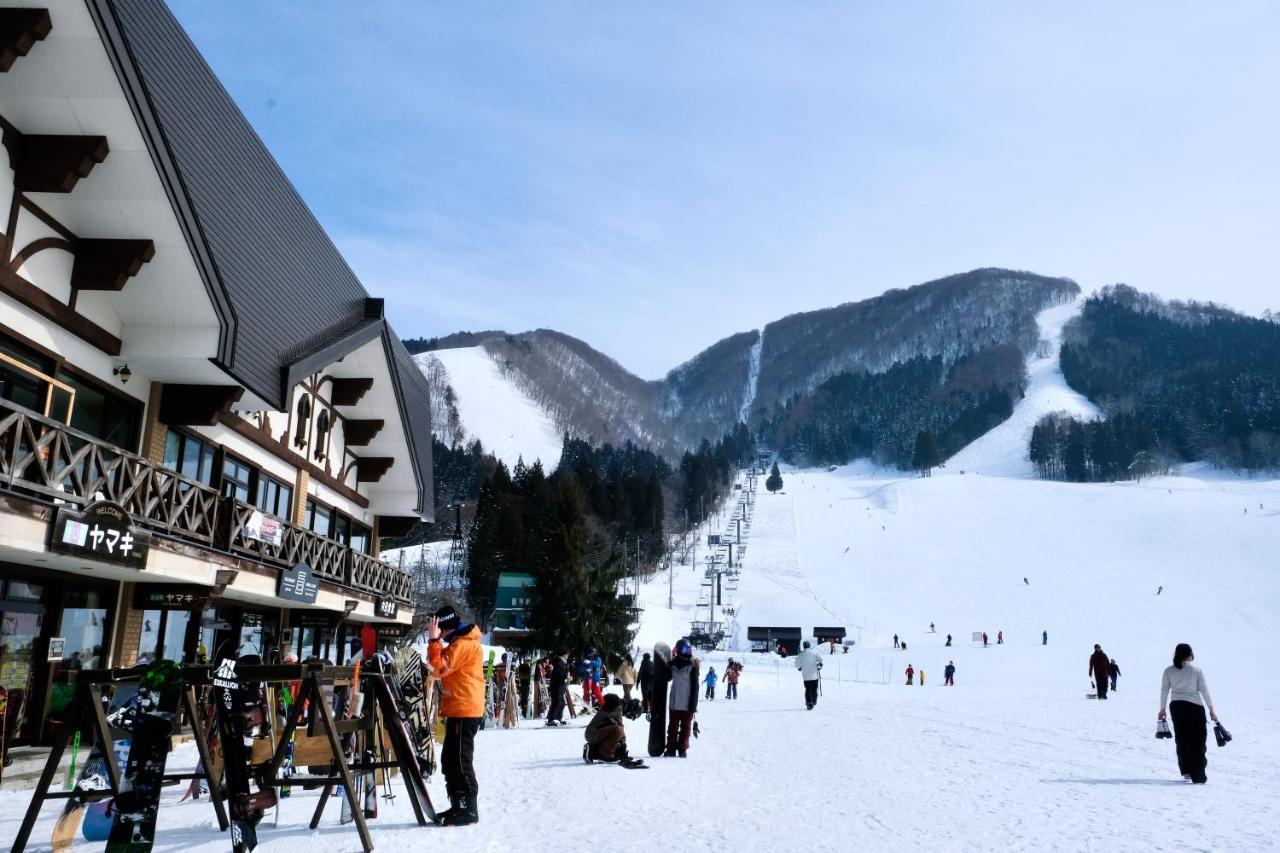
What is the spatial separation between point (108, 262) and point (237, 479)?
6.22m

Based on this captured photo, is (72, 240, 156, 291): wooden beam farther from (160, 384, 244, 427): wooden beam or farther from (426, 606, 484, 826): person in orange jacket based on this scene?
(426, 606, 484, 826): person in orange jacket

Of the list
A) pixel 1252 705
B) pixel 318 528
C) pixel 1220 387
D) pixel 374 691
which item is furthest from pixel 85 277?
pixel 1220 387

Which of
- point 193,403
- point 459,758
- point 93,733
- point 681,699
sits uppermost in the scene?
point 193,403

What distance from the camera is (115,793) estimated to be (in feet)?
21.0

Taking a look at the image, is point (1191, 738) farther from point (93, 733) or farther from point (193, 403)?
point (193, 403)

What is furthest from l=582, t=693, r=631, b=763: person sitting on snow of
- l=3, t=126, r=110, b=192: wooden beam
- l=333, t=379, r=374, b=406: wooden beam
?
l=333, t=379, r=374, b=406: wooden beam

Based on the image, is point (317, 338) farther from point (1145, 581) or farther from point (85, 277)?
point (1145, 581)

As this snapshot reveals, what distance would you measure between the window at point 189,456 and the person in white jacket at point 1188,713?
46.4ft

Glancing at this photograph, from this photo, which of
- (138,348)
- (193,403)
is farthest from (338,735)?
(193,403)

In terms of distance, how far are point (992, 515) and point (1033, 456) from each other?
237 feet

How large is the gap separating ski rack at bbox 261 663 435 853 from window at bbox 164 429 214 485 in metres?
8.90

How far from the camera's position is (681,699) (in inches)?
546

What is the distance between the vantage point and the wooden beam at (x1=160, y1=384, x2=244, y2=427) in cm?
1546

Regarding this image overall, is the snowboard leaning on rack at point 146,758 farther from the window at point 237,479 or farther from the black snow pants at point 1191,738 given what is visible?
the window at point 237,479
